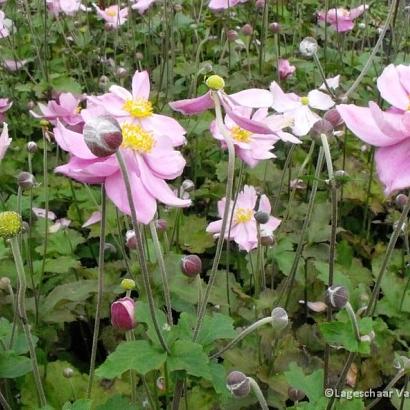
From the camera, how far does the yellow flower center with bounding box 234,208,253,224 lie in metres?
1.91

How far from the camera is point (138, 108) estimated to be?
4.55 ft

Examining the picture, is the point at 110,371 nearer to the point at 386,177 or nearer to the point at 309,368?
the point at 386,177

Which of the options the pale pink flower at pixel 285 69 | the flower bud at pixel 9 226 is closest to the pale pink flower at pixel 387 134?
the flower bud at pixel 9 226

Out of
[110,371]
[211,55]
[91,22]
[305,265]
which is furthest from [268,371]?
[91,22]

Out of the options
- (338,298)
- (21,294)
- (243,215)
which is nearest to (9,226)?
(21,294)

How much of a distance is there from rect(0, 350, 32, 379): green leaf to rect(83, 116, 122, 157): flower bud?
54cm

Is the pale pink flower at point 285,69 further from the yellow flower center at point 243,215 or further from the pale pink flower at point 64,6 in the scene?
the pale pink flower at point 64,6

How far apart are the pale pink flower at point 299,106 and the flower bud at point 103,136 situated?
90cm

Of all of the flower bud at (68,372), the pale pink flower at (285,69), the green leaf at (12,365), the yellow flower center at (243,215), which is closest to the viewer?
the green leaf at (12,365)

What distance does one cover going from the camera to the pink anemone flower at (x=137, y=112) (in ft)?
4.42

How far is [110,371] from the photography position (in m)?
1.07

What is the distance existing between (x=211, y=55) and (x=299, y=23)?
51 cm

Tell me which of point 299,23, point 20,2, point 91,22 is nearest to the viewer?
point 20,2

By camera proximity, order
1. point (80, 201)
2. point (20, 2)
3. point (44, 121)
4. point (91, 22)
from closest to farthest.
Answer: point (44, 121) → point (80, 201) → point (20, 2) → point (91, 22)
